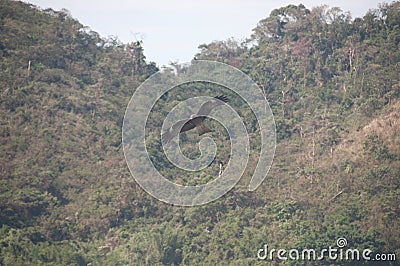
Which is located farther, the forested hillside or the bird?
the forested hillside

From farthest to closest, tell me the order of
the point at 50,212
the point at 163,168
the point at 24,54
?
the point at 24,54
the point at 163,168
the point at 50,212

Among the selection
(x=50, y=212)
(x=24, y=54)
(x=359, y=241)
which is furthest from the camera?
(x=24, y=54)

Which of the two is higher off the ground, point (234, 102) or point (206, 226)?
point (234, 102)

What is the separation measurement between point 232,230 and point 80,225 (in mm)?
4822

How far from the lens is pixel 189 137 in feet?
104

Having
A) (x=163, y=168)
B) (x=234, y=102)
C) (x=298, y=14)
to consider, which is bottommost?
(x=163, y=168)

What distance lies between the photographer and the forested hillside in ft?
85.1

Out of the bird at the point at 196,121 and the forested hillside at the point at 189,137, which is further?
the forested hillside at the point at 189,137

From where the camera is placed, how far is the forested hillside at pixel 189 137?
85.1 feet

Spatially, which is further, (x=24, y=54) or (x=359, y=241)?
(x=24, y=54)

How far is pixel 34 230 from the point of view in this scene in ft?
84.3

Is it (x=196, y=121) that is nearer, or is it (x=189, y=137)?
(x=196, y=121)

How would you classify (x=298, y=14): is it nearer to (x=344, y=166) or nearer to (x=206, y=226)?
(x=344, y=166)

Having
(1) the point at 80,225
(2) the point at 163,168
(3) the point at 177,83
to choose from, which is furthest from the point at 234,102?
(1) the point at 80,225
